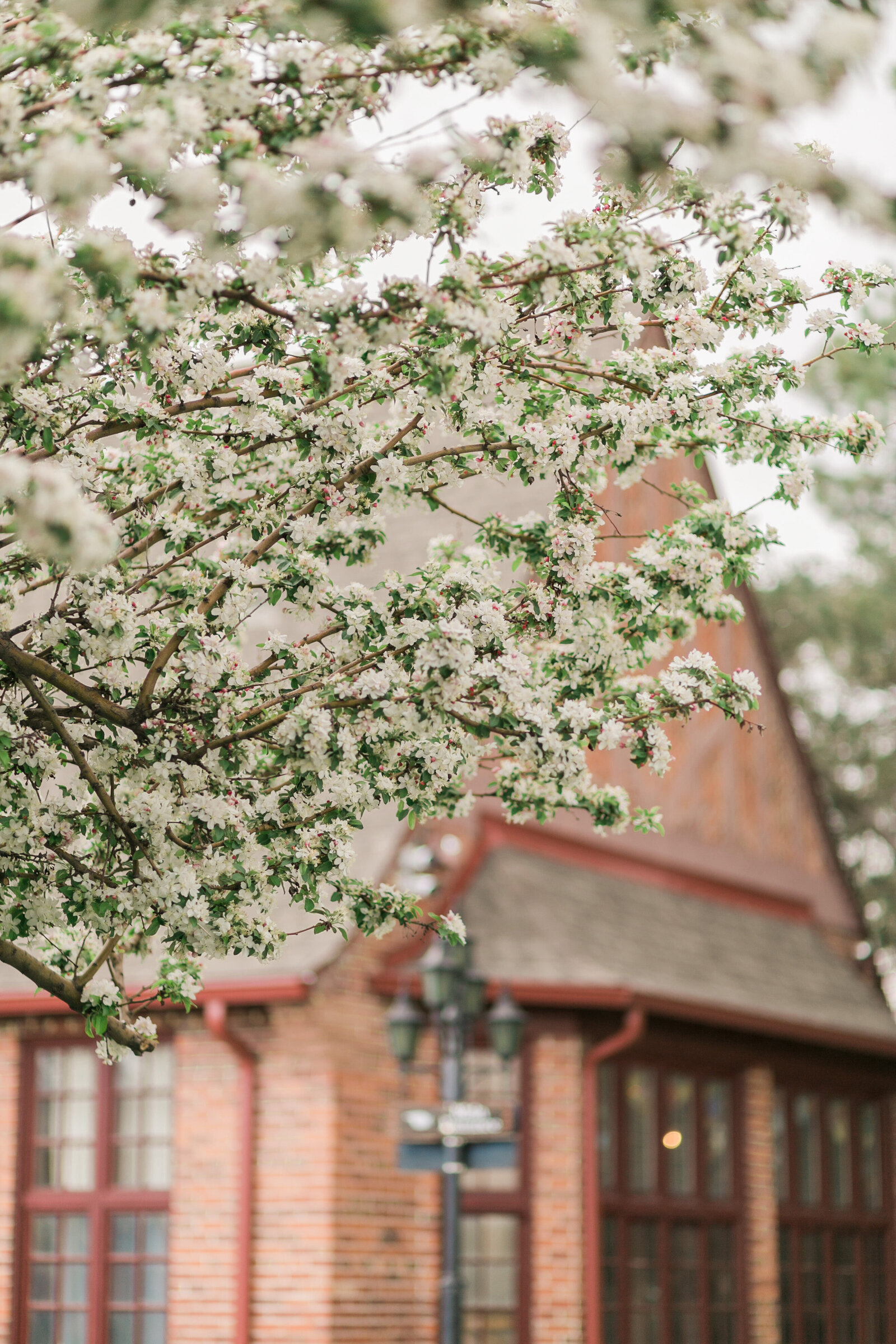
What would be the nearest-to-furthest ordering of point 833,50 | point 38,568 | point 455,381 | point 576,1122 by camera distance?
1. point 833,50
2. point 455,381
3. point 38,568
4. point 576,1122

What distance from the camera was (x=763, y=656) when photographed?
1862 cm

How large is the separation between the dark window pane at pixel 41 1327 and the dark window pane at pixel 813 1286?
6508 millimetres

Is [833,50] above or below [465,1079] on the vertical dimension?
above

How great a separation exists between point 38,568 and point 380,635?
48.4 inches

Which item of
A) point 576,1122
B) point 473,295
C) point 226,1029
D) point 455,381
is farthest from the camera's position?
point 576,1122

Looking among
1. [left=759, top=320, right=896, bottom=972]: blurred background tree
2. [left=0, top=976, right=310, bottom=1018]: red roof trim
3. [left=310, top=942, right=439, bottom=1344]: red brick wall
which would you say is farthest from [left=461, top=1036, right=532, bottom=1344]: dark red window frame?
[left=759, top=320, right=896, bottom=972]: blurred background tree

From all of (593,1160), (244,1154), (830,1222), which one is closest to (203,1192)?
(244,1154)

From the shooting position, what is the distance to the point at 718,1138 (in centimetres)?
1438

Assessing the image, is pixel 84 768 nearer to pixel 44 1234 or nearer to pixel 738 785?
pixel 44 1234

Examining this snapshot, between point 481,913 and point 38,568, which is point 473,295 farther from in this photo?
point 481,913

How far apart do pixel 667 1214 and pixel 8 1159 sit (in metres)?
5.01

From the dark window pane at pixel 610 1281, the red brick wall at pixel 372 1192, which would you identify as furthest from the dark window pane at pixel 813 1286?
the red brick wall at pixel 372 1192

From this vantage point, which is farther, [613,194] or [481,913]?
[481,913]

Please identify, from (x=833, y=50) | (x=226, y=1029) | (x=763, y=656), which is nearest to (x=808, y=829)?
(x=763, y=656)
